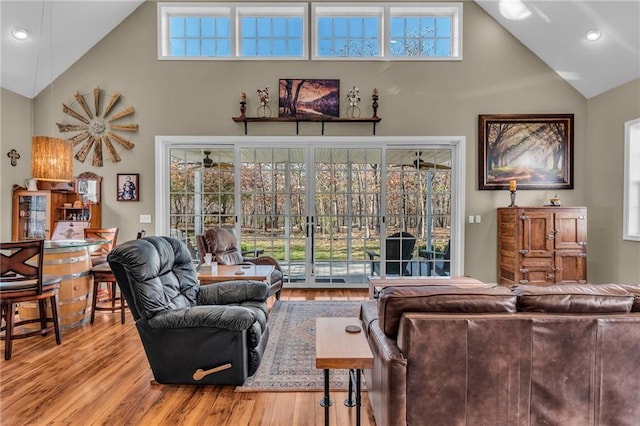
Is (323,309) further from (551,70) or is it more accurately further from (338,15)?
(551,70)

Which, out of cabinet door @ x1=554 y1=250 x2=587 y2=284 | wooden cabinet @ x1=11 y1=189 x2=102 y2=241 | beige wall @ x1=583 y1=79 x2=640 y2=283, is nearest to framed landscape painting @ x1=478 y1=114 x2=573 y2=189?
beige wall @ x1=583 y1=79 x2=640 y2=283

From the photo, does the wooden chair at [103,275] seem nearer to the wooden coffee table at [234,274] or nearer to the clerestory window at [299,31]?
the wooden coffee table at [234,274]

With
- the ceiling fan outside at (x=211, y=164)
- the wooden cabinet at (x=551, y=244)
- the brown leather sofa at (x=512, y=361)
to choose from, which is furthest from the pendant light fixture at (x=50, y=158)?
the wooden cabinet at (x=551, y=244)

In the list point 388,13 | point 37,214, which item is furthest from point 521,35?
point 37,214

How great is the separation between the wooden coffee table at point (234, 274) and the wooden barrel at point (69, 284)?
1.17 meters

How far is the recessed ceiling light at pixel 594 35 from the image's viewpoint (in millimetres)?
4078

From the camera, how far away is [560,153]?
16.6 feet

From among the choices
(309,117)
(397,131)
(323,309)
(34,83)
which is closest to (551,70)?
(397,131)

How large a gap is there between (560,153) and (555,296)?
441 cm

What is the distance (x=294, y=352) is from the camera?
2990mm

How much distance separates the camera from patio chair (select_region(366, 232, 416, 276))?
209 inches

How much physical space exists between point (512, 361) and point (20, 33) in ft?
19.7

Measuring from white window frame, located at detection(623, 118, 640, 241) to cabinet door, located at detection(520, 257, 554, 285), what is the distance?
1.02m

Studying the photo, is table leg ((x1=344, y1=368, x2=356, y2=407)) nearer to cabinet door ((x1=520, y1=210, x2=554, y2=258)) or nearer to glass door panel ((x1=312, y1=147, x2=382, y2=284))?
glass door panel ((x1=312, y1=147, x2=382, y2=284))
